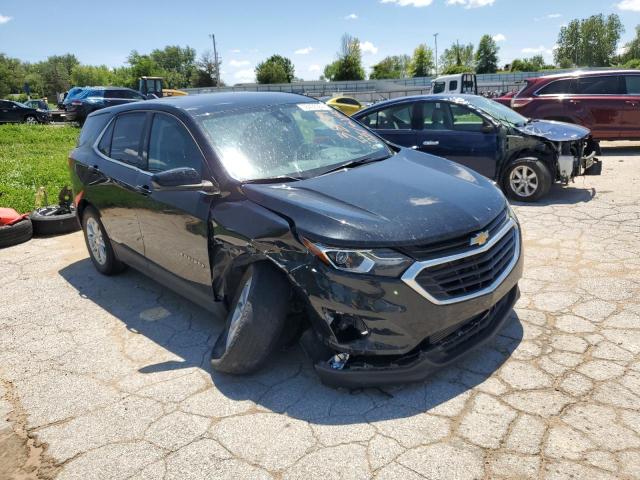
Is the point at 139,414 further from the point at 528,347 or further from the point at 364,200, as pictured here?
the point at 528,347

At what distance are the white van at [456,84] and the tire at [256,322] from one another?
21328mm

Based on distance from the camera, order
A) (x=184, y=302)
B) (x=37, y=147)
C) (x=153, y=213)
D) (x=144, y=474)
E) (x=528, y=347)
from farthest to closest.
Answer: (x=37, y=147)
(x=184, y=302)
(x=153, y=213)
(x=528, y=347)
(x=144, y=474)

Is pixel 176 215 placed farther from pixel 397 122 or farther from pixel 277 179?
pixel 397 122

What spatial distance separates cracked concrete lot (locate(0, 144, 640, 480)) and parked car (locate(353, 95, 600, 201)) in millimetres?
2698

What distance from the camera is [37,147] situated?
15.0 m

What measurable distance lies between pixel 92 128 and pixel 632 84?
10052 millimetres

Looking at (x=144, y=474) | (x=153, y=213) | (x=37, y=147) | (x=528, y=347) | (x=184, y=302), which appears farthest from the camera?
(x=37, y=147)

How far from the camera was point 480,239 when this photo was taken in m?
2.88

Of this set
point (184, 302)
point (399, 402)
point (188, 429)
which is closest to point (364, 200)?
point (399, 402)

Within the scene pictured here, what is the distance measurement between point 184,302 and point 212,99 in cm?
174

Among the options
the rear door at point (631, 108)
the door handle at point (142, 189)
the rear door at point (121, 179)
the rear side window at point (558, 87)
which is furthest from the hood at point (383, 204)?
the rear door at point (631, 108)

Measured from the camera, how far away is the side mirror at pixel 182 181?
327 cm

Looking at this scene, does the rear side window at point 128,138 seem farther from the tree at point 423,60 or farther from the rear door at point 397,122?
the tree at point 423,60

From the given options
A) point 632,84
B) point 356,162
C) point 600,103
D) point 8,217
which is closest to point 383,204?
point 356,162
